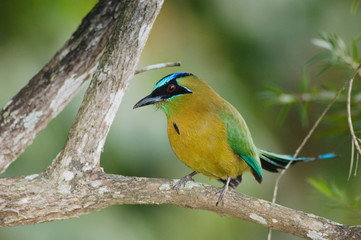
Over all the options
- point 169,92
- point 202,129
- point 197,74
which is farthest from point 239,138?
point 197,74

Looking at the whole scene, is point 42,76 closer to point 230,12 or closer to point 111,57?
point 111,57

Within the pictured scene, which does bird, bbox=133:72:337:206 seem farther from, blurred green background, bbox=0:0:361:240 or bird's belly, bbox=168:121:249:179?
blurred green background, bbox=0:0:361:240

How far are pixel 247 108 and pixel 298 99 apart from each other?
313 centimetres

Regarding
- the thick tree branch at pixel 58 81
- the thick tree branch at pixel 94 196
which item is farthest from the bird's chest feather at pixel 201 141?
the thick tree branch at pixel 58 81

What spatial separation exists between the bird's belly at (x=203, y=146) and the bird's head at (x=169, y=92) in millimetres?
155

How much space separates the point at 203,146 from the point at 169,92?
47cm

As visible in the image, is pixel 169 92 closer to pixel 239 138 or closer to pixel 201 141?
pixel 201 141

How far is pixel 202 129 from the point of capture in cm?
354

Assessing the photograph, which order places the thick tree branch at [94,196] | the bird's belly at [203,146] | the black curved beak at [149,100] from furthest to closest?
the black curved beak at [149,100], the bird's belly at [203,146], the thick tree branch at [94,196]

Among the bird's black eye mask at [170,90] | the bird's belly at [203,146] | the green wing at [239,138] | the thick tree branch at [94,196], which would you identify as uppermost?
the bird's black eye mask at [170,90]

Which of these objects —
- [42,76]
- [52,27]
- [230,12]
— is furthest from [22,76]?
[230,12]

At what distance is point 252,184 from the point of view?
736 cm

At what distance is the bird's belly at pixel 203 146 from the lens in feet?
11.5

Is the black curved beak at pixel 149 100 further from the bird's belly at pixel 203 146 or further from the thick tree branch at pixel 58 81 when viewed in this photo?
the thick tree branch at pixel 58 81
